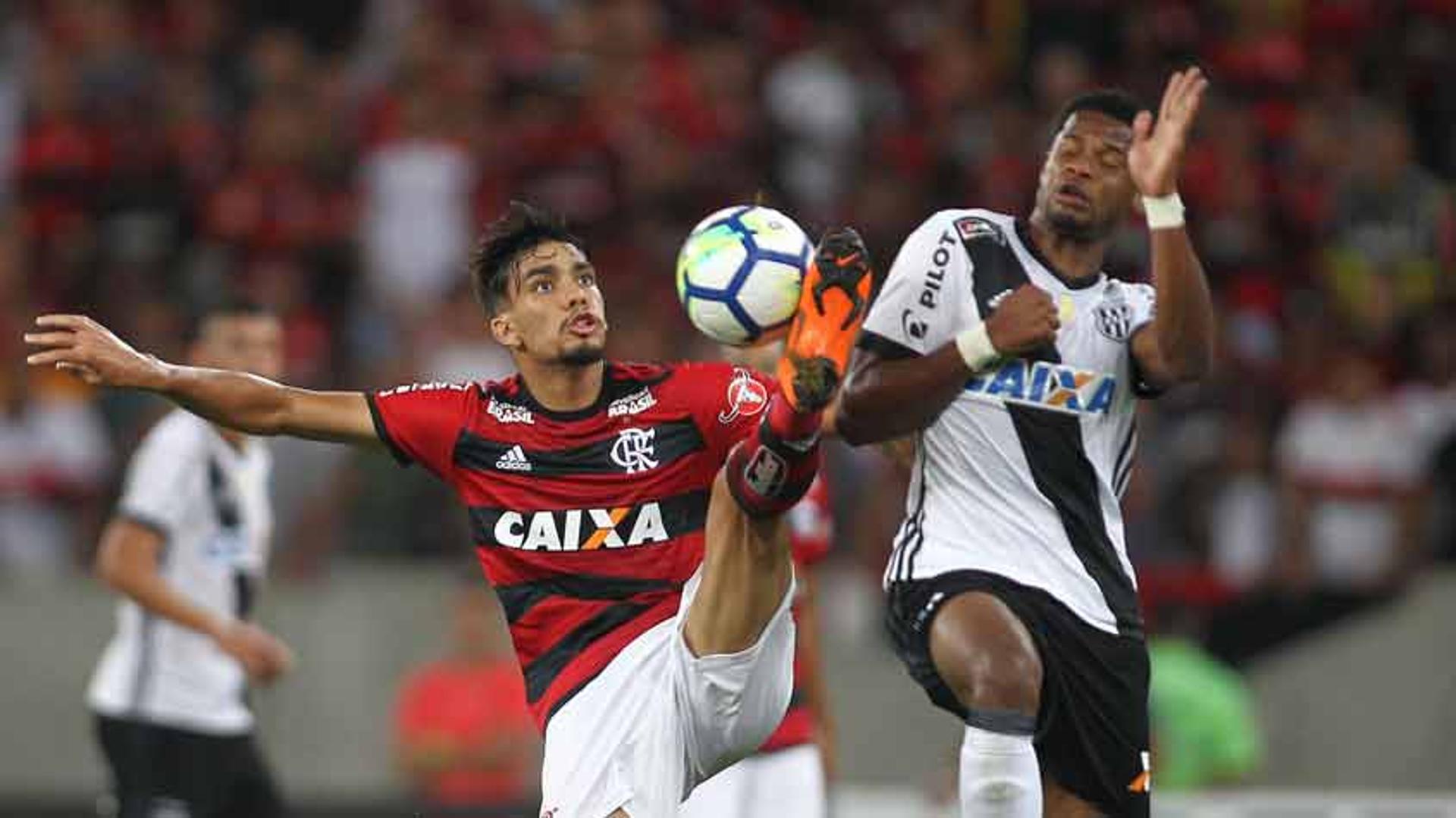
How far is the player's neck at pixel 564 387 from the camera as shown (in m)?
6.91

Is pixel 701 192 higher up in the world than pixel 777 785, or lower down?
higher up

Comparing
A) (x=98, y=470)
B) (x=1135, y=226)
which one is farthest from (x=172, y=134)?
(x=1135, y=226)

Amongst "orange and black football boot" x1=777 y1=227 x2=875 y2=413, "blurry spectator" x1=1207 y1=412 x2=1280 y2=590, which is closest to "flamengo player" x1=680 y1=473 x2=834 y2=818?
"orange and black football boot" x1=777 y1=227 x2=875 y2=413

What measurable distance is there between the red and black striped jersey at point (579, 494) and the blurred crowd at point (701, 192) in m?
5.60

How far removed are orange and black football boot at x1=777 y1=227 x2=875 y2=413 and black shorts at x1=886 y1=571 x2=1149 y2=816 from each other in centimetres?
78

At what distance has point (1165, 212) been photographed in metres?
6.35

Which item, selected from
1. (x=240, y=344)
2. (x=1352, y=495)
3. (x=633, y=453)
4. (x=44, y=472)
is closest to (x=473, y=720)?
(x=44, y=472)

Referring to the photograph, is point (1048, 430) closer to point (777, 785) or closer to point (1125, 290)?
point (1125, 290)

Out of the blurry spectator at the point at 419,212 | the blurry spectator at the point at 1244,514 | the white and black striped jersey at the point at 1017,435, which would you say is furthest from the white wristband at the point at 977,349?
the blurry spectator at the point at 419,212

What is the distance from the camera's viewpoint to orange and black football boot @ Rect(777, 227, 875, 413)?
19.9 feet

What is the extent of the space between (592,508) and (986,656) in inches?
45.1

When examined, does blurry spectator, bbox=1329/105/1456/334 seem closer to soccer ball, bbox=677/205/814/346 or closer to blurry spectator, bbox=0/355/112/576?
blurry spectator, bbox=0/355/112/576

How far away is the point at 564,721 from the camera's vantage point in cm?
669

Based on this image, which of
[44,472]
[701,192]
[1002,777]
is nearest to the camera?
[1002,777]
